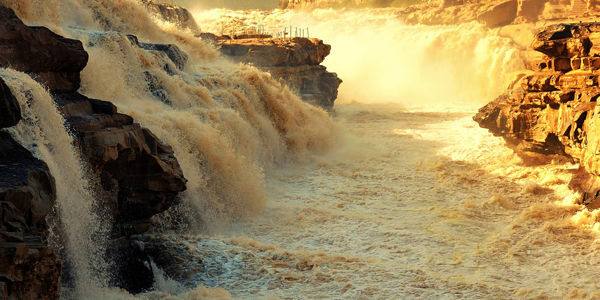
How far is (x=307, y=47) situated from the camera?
77.5 ft

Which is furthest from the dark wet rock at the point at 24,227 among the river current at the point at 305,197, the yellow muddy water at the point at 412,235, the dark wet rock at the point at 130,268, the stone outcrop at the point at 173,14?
the stone outcrop at the point at 173,14

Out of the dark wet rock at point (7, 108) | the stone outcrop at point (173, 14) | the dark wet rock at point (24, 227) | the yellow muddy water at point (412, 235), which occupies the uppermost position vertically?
the stone outcrop at point (173, 14)

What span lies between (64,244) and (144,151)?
1.75 meters

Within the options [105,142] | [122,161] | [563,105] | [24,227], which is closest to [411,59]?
[563,105]

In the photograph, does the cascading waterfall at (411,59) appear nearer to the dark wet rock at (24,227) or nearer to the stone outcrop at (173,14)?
the stone outcrop at (173,14)

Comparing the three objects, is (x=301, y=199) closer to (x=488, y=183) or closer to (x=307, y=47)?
(x=488, y=183)

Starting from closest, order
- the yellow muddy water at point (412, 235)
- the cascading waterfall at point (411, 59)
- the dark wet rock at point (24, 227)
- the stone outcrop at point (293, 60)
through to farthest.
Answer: the dark wet rock at point (24, 227), the yellow muddy water at point (412, 235), the stone outcrop at point (293, 60), the cascading waterfall at point (411, 59)

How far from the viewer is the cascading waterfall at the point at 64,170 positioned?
21.9 ft

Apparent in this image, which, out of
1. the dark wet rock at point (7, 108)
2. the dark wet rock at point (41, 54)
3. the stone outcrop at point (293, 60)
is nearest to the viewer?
the dark wet rock at point (7, 108)

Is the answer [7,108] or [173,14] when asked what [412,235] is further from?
[173,14]

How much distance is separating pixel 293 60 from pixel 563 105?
11.6m

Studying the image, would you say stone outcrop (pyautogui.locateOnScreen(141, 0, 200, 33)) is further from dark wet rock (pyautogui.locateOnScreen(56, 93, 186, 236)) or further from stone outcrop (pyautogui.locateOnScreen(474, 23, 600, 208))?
dark wet rock (pyautogui.locateOnScreen(56, 93, 186, 236))

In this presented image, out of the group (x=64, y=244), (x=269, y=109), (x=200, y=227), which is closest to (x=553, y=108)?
(x=269, y=109)

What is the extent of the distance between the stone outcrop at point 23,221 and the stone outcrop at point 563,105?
908 cm
